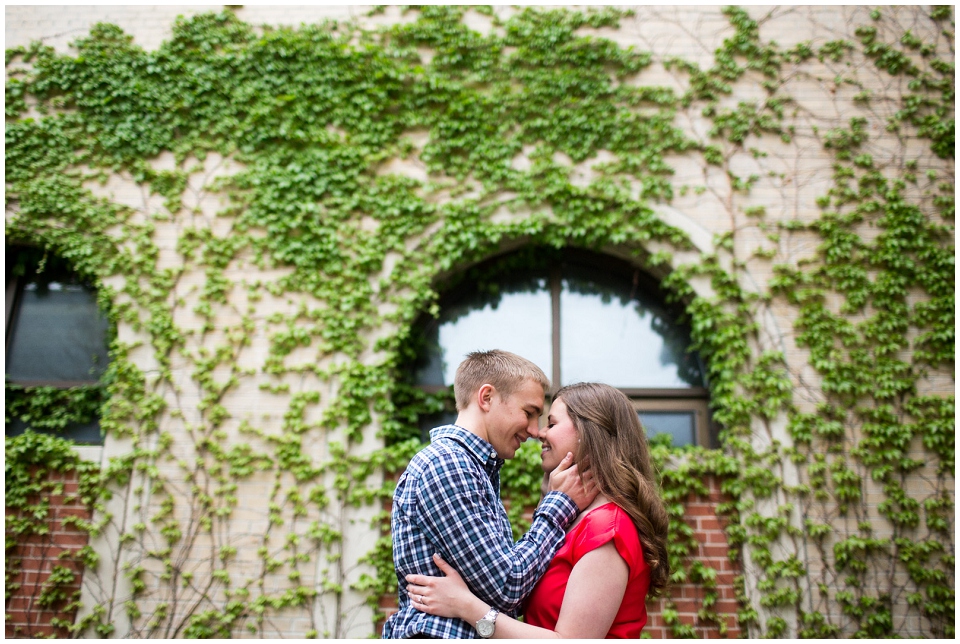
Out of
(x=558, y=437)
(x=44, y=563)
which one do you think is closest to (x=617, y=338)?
(x=558, y=437)

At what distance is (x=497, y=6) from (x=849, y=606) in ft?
17.3

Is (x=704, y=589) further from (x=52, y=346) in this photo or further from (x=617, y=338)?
(x=52, y=346)

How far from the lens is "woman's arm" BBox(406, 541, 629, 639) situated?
182 cm

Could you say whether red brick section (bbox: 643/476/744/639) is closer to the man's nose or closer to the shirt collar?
the man's nose

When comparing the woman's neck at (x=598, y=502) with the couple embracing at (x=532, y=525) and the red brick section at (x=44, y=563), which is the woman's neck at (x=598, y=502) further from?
the red brick section at (x=44, y=563)

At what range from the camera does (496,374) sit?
2182 millimetres

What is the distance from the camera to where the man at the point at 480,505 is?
186 centimetres

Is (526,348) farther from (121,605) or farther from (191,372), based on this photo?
(121,605)

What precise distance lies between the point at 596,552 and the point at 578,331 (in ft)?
9.95

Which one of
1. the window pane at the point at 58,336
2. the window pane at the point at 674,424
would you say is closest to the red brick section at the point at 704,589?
the window pane at the point at 674,424

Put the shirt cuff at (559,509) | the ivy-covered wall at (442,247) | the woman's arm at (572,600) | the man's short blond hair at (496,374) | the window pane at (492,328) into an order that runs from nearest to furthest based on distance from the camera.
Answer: the woman's arm at (572,600) → the shirt cuff at (559,509) → the man's short blond hair at (496,374) → the ivy-covered wall at (442,247) → the window pane at (492,328)

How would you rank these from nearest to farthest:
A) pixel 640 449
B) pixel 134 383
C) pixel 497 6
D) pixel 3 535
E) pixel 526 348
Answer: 1. pixel 640 449
2. pixel 3 535
3. pixel 134 383
4. pixel 526 348
5. pixel 497 6

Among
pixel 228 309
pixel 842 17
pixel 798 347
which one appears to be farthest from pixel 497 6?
pixel 798 347

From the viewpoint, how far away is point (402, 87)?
16.2ft
